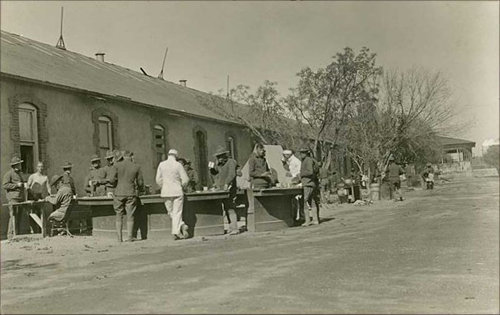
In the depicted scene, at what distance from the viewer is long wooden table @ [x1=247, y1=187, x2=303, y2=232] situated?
13.2m

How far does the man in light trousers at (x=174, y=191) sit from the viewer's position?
11984mm

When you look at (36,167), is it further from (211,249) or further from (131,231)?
(211,249)

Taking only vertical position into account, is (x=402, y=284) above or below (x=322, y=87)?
below

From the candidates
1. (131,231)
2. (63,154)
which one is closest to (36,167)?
(63,154)

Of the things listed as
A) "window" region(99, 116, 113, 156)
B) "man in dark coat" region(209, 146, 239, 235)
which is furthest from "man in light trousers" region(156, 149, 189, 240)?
"window" region(99, 116, 113, 156)

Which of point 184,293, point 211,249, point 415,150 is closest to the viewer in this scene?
point 184,293

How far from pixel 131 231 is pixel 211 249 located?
2.89 meters

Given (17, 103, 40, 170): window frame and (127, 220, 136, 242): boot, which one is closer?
(127, 220, 136, 242): boot

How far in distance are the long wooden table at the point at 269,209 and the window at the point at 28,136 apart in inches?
274

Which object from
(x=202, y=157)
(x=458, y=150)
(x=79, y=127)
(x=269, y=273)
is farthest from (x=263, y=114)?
(x=458, y=150)

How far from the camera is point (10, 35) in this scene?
2123cm

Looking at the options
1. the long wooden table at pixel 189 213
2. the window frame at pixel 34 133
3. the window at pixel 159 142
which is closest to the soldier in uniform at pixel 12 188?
the window frame at pixel 34 133

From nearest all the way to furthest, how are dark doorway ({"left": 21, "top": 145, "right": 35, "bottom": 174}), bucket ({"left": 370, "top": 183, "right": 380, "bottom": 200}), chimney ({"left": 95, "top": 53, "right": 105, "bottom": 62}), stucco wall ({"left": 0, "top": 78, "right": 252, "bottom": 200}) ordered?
stucco wall ({"left": 0, "top": 78, "right": 252, "bottom": 200}) < dark doorway ({"left": 21, "top": 145, "right": 35, "bottom": 174}) < bucket ({"left": 370, "top": 183, "right": 380, "bottom": 200}) < chimney ({"left": 95, "top": 53, "right": 105, "bottom": 62})

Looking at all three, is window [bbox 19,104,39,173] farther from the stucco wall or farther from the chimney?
the chimney
